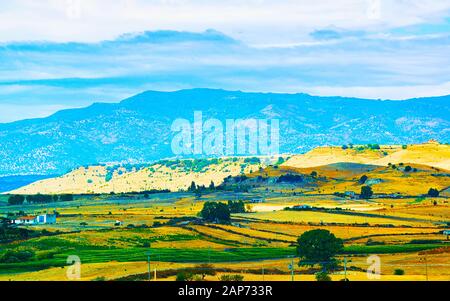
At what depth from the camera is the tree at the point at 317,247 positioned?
12500cm

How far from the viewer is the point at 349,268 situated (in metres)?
109

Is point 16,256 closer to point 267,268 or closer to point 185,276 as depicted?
point 267,268

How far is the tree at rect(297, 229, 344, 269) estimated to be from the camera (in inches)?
4921

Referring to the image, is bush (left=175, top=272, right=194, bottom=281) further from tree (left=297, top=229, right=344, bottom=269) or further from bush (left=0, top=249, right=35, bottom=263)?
bush (left=0, top=249, right=35, bottom=263)

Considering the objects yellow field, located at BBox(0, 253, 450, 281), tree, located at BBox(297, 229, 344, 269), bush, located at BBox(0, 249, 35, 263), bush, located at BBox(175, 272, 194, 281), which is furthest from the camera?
tree, located at BBox(297, 229, 344, 269)

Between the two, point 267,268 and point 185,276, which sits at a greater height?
point 185,276

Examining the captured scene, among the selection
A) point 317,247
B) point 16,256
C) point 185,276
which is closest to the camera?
point 185,276

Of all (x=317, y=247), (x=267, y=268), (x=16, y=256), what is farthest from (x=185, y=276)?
(x=16, y=256)

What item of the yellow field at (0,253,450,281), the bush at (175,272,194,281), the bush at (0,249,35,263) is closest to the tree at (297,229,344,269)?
the yellow field at (0,253,450,281)

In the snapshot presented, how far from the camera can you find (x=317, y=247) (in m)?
125
